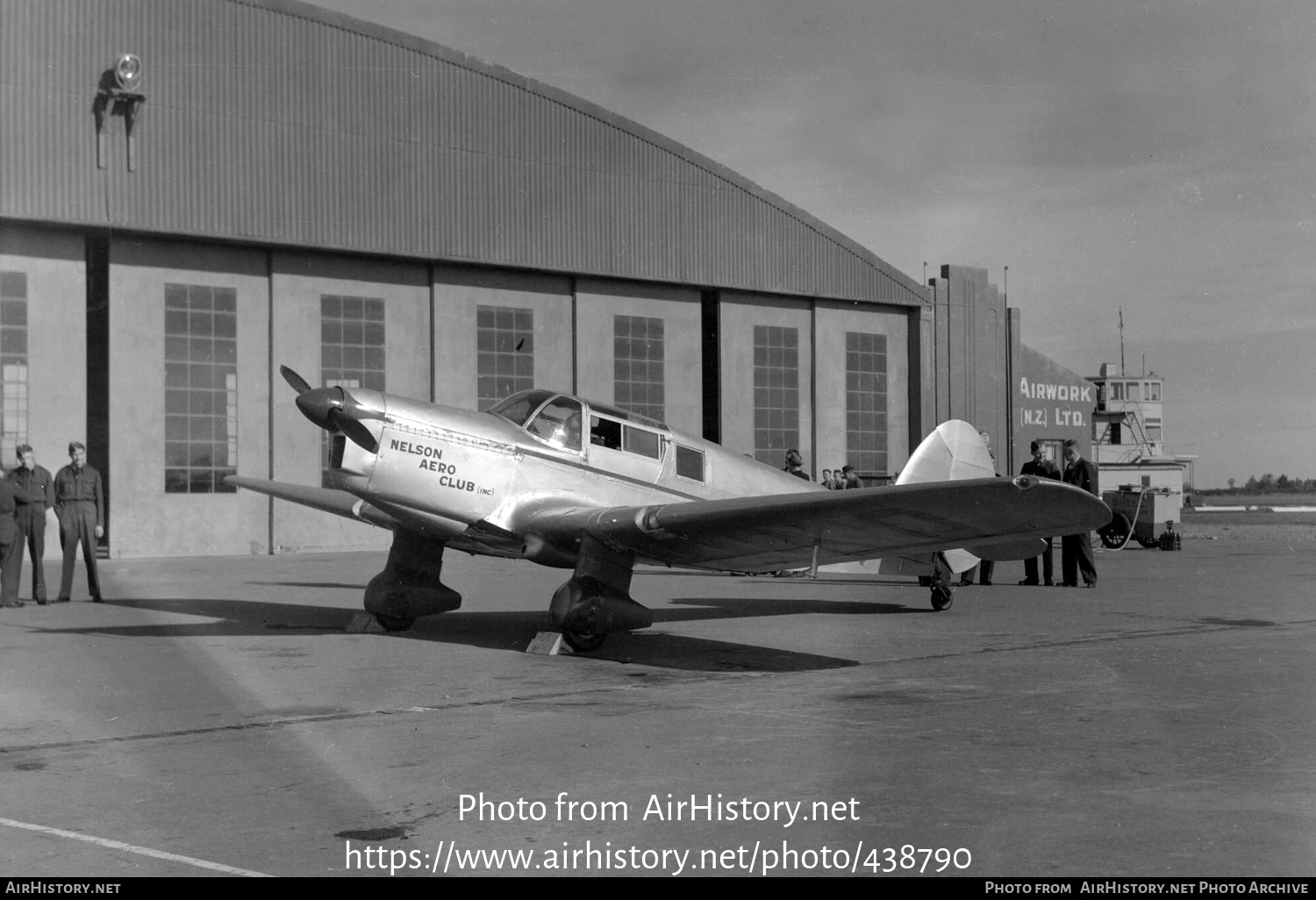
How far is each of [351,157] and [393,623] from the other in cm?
1899

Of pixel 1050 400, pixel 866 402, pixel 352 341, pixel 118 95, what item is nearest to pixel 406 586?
pixel 118 95

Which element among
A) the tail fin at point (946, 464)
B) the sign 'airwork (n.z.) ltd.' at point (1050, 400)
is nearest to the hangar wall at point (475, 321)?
the sign 'airwork (n.z.) ltd.' at point (1050, 400)

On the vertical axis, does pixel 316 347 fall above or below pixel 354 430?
above

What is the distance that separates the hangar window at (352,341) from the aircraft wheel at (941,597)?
57.5 ft

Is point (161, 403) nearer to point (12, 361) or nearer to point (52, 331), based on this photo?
point (52, 331)

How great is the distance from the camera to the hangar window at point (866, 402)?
120 ft

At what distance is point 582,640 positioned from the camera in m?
10.8

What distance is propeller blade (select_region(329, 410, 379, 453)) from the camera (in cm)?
1045

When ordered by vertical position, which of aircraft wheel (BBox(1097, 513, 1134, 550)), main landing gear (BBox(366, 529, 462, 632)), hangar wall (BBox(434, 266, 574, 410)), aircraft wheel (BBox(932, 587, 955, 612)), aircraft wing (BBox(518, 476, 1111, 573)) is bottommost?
aircraft wheel (BBox(1097, 513, 1134, 550))

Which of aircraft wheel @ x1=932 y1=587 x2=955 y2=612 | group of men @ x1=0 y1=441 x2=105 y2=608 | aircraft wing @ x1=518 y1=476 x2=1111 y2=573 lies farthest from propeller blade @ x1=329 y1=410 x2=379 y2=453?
aircraft wheel @ x1=932 y1=587 x2=955 y2=612

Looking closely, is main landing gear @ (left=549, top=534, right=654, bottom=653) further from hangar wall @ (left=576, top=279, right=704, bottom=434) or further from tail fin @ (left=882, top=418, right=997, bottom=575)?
hangar wall @ (left=576, top=279, right=704, bottom=434)

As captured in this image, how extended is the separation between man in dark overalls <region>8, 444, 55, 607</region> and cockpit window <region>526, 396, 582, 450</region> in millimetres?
7558

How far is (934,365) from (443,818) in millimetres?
34319

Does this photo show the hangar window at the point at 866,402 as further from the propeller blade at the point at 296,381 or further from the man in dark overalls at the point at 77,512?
the propeller blade at the point at 296,381
